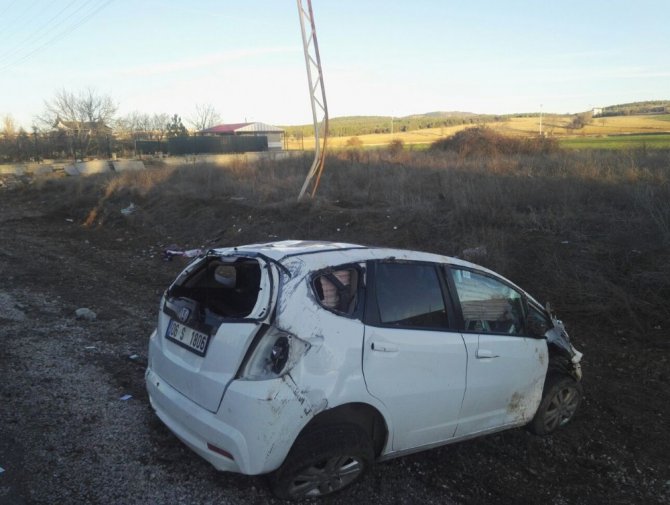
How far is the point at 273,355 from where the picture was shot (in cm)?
267

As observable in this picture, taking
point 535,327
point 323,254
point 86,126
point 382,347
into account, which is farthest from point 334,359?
point 86,126

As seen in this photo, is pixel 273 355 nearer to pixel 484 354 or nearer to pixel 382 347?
pixel 382 347

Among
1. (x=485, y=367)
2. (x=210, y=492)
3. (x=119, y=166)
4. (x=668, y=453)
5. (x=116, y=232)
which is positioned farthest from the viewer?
(x=119, y=166)

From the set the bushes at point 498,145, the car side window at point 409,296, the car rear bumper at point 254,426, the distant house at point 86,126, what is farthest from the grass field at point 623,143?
the distant house at point 86,126

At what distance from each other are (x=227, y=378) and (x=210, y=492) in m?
0.81

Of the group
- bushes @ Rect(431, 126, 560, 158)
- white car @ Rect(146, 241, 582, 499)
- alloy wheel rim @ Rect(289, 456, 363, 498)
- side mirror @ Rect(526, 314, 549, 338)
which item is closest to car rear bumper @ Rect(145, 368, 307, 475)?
white car @ Rect(146, 241, 582, 499)

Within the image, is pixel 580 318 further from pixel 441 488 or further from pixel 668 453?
pixel 441 488

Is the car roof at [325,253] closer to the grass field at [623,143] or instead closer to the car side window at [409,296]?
the car side window at [409,296]

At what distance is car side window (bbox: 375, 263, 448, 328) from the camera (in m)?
3.06

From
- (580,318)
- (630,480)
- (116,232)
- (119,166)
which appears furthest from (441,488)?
(119,166)

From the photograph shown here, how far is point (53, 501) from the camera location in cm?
286

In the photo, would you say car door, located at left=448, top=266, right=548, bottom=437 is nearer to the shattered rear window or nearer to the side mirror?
the side mirror

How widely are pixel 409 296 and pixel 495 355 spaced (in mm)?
770

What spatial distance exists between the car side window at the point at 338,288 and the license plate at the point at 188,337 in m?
0.72
